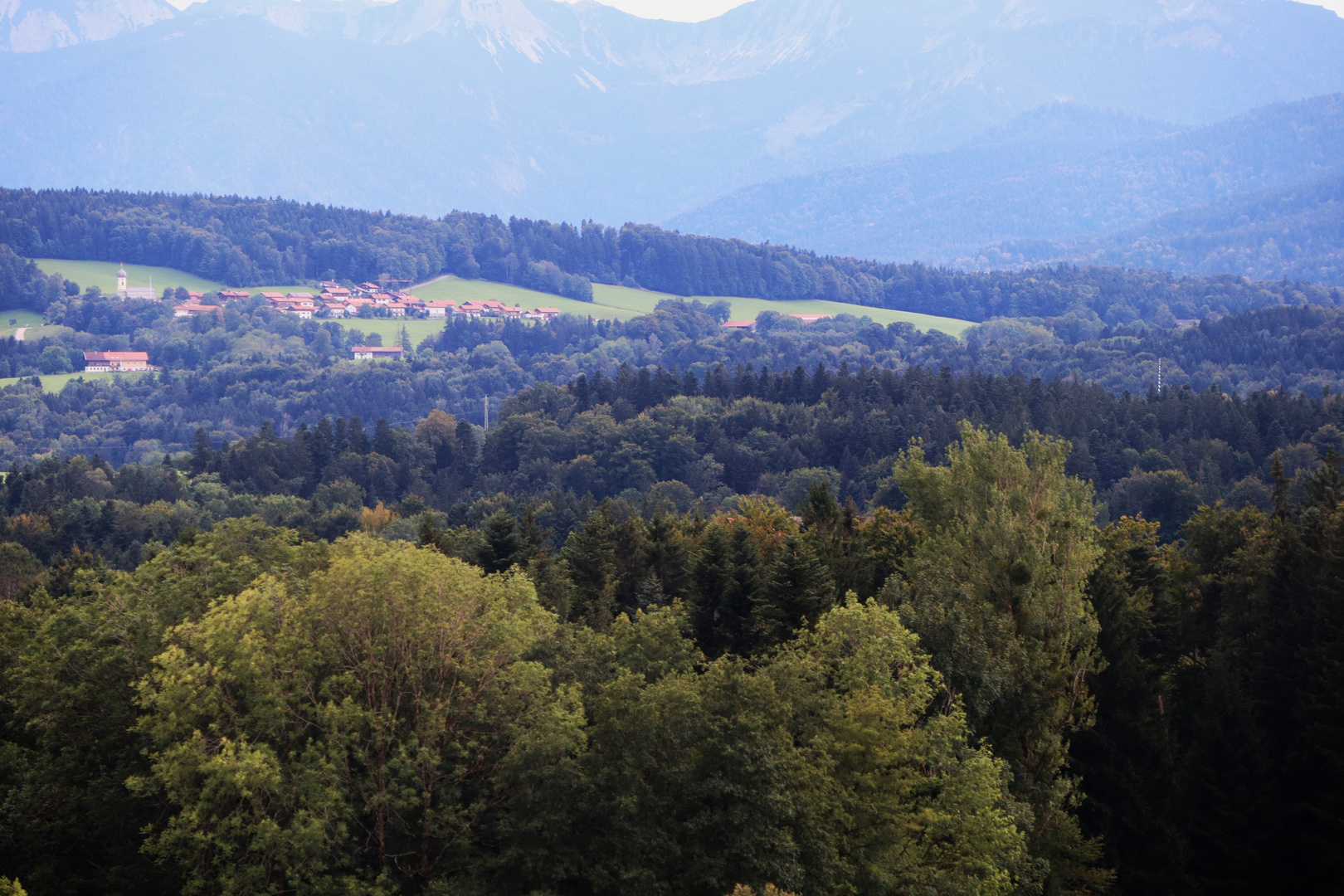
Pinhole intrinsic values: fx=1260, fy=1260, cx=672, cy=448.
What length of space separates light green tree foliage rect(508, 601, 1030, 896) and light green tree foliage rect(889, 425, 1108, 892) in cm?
389

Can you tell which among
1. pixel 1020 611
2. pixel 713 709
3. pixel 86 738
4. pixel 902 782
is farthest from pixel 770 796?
pixel 86 738

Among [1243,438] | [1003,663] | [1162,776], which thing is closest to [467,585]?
[1003,663]

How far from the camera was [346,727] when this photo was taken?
112 ft

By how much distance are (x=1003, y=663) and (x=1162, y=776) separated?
28.8ft

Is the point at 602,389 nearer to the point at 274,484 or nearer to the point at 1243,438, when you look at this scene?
the point at 274,484

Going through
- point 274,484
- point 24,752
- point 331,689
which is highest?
point 331,689

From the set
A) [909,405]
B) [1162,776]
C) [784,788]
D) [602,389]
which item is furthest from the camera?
[602,389]

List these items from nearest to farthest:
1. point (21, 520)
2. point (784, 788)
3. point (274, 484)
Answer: point (784, 788), point (21, 520), point (274, 484)

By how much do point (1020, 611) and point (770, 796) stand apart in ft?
56.5

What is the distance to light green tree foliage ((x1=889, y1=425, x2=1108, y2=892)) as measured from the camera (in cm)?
4216

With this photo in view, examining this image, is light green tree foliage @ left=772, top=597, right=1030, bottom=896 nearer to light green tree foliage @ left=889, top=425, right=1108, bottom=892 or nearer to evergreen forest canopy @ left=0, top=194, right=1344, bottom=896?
evergreen forest canopy @ left=0, top=194, right=1344, bottom=896

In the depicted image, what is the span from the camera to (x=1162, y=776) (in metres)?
45.4

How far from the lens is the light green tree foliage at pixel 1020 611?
4216cm

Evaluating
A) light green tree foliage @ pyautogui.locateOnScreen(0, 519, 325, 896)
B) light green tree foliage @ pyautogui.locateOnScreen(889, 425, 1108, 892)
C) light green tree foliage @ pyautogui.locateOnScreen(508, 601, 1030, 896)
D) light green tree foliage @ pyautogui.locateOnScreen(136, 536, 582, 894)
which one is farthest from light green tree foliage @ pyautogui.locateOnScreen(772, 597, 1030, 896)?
light green tree foliage @ pyautogui.locateOnScreen(0, 519, 325, 896)
